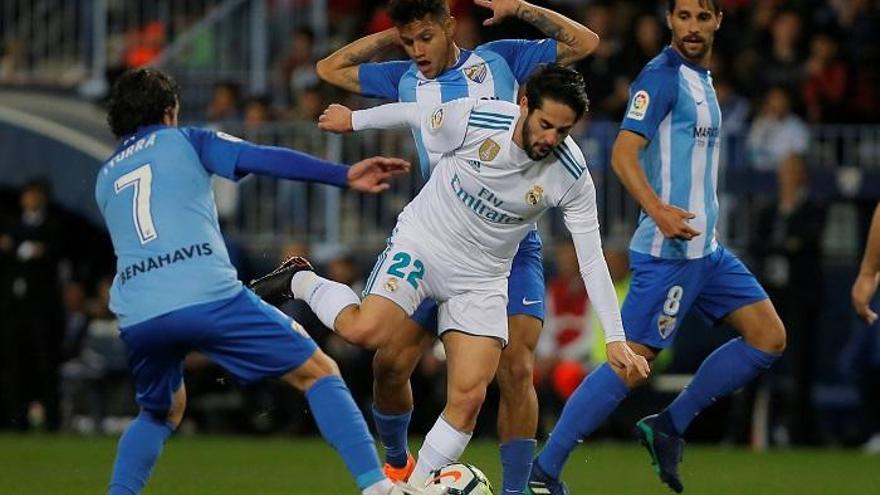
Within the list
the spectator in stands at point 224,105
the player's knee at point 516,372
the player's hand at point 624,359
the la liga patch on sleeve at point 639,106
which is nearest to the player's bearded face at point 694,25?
the la liga patch on sleeve at point 639,106

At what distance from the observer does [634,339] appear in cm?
1029

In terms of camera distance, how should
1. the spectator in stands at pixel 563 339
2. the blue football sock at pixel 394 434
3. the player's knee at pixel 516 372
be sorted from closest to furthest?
the player's knee at pixel 516 372 < the blue football sock at pixel 394 434 < the spectator in stands at pixel 563 339

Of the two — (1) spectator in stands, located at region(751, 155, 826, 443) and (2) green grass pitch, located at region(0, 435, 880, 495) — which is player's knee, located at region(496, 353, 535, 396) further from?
(1) spectator in stands, located at region(751, 155, 826, 443)

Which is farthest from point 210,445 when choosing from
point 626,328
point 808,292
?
point 626,328

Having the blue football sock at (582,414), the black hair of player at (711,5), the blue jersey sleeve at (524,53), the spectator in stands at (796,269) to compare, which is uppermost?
the black hair of player at (711,5)

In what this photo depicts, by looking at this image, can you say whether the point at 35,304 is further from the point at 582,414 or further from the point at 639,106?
the point at 639,106

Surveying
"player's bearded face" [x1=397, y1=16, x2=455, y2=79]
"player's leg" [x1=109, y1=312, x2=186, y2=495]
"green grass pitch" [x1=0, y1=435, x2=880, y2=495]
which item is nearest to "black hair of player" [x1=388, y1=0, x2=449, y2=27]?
"player's bearded face" [x1=397, y1=16, x2=455, y2=79]

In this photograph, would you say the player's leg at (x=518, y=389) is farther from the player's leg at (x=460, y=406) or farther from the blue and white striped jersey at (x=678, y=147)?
the blue and white striped jersey at (x=678, y=147)

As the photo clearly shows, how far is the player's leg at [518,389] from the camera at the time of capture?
380 inches

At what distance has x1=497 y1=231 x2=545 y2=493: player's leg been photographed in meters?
9.66

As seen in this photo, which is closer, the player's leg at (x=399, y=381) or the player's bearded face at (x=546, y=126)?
the player's bearded face at (x=546, y=126)

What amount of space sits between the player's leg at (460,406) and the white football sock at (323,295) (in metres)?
0.63

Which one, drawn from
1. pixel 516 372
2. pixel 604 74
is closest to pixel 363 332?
pixel 516 372

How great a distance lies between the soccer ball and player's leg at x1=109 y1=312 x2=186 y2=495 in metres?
1.22
